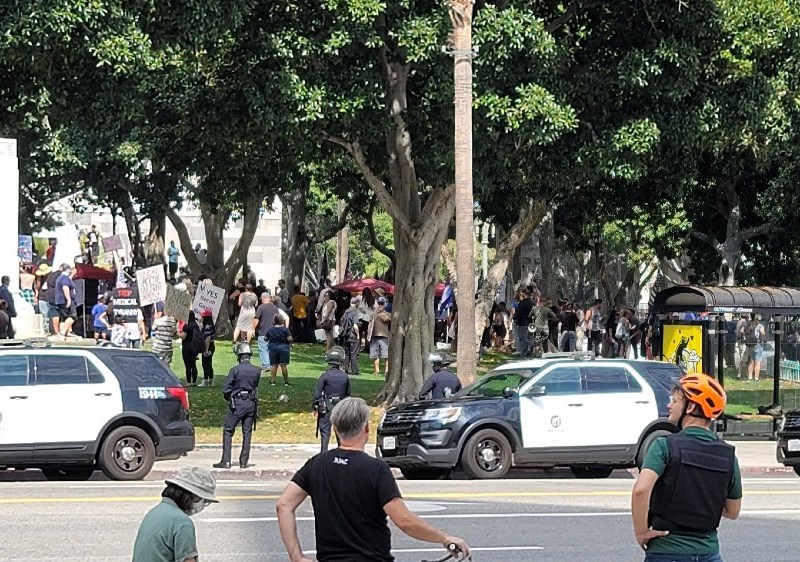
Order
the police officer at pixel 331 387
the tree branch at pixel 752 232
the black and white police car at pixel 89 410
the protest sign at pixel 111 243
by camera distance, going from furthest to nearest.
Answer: the protest sign at pixel 111 243, the tree branch at pixel 752 232, the police officer at pixel 331 387, the black and white police car at pixel 89 410

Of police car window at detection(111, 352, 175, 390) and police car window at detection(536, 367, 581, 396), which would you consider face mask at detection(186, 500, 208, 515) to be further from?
police car window at detection(536, 367, 581, 396)

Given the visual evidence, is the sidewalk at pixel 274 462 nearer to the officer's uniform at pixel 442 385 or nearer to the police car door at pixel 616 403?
the officer's uniform at pixel 442 385

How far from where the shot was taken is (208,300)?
97.2 feet

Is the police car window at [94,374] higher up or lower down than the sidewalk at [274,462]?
higher up

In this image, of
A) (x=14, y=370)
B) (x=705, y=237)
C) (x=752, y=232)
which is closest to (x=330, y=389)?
(x=14, y=370)

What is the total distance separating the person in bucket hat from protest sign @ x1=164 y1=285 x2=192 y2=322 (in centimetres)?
2273

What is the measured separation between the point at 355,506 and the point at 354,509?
0.01 m

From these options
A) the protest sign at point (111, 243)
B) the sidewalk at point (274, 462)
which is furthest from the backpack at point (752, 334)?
the protest sign at point (111, 243)

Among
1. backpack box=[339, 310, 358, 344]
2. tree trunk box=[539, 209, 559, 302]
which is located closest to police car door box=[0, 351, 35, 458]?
backpack box=[339, 310, 358, 344]

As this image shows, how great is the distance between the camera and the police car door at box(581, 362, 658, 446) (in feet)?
63.0

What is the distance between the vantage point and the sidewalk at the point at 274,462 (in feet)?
62.5

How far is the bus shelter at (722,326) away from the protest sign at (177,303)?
30.9ft

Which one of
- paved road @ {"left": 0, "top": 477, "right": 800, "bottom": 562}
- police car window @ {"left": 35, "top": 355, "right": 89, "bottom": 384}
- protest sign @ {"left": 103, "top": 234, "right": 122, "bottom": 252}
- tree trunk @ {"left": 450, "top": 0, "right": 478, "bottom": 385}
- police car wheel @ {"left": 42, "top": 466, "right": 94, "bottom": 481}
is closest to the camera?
paved road @ {"left": 0, "top": 477, "right": 800, "bottom": 562}

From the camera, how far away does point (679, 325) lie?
81.0 feet
